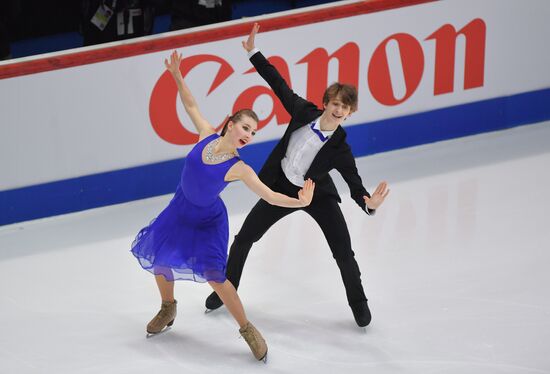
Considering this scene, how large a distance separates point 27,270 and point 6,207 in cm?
69

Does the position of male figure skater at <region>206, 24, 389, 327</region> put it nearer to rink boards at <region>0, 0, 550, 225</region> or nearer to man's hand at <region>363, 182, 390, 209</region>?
man's hand at <region>363, 182, 390, 209</region>

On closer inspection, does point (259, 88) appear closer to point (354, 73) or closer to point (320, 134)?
point (354, 73)

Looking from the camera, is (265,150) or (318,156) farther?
(265,150)

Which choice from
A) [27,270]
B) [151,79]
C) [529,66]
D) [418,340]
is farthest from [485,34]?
[27,270]

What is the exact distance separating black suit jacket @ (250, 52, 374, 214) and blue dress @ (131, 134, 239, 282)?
368mm

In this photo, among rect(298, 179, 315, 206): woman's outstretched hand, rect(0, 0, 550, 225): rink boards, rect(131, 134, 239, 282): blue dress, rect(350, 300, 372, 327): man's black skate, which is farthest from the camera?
rect(0, 0, 550, 225): rink boards

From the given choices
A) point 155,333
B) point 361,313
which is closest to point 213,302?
point 155,333

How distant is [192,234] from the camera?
4789 millimetres

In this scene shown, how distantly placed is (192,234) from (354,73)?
2.72 metres

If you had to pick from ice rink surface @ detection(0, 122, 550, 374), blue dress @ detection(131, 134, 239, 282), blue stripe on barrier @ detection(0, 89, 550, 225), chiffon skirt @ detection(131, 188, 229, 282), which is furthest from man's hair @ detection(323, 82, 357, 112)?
blue stripe on barrier @ detection(0, 89, 550, 225)

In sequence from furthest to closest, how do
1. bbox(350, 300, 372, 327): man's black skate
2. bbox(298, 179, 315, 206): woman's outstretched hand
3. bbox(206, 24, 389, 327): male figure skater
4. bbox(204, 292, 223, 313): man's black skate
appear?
bbox(204, 292, 223, 313): man's black skate < bbox(350, 300, 372, 327): man's black skate < bbox(206, 24, 389, 327): male figure skater < bbox(298, 179, 315, 206): woman's outstretched hand

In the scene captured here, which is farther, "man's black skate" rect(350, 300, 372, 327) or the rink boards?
the rink boards

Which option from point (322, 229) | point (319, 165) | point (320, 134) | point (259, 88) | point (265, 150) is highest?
point (320, 134)

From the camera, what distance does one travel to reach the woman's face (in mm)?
4605
